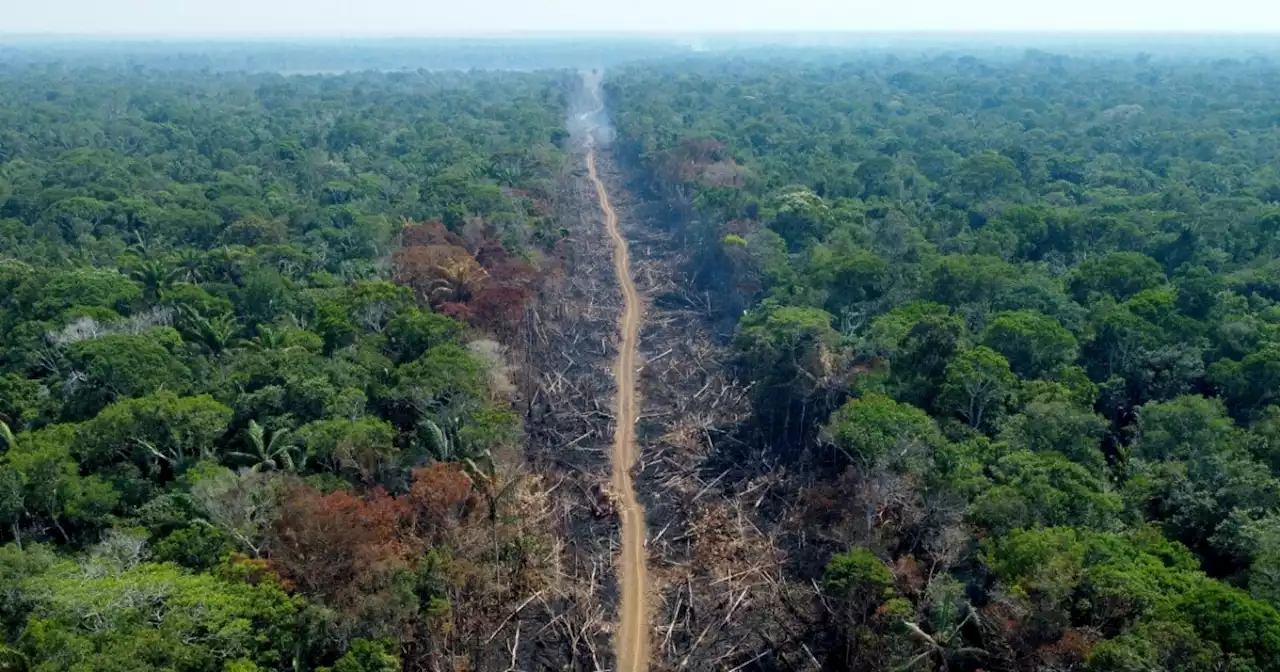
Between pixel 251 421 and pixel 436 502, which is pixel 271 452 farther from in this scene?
pixel 436 502

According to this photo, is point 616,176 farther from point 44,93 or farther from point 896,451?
point 44,93

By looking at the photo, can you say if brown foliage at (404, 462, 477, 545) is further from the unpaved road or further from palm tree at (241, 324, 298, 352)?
palm tree at (241, 324, 298, 352)

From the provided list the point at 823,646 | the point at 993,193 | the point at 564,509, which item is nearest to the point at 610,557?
the point at 564,509

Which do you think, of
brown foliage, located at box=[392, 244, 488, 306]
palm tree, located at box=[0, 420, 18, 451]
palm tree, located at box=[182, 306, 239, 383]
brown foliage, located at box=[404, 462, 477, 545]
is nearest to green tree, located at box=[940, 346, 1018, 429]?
brown foliage, located at box=[404, 462, 477, 545]

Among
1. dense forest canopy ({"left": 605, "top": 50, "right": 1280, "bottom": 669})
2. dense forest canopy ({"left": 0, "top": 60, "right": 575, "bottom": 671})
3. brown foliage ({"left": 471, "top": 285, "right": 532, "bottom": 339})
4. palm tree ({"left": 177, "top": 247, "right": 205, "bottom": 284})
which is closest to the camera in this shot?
dense forest canopy ({"left": 0, "top": 60, "right": 575, "bottom": 671})

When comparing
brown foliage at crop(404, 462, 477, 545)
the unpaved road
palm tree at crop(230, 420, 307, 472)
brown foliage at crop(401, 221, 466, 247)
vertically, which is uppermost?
brown foliage at crop(401, 221, 466, 247)
